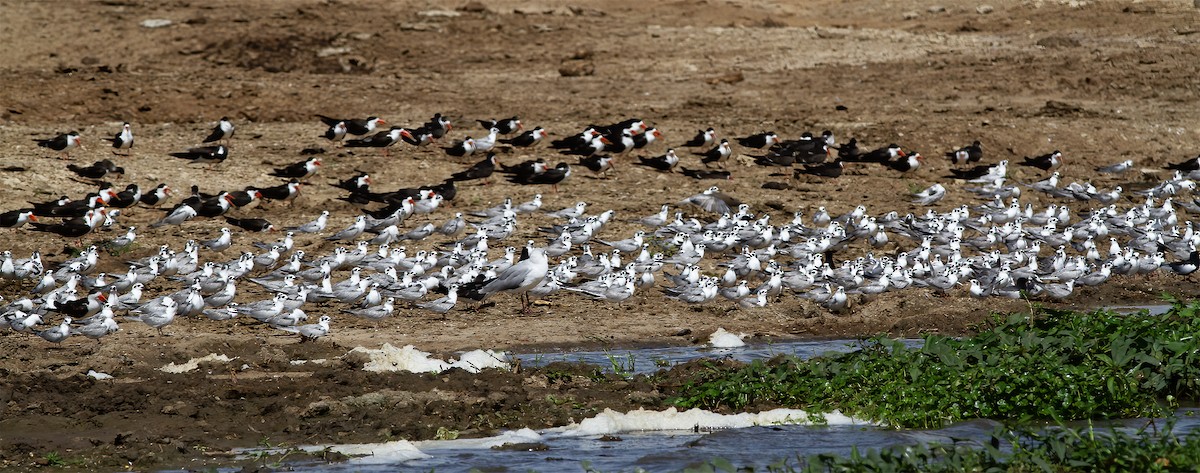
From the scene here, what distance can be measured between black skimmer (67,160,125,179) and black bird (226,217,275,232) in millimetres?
2271

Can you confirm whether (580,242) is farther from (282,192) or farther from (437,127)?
(437,127)

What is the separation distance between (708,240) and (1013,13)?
17.2 m

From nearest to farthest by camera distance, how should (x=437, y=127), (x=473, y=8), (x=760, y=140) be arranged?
1. (x=760, y=140)
2. (x=437, y=127)
3. (x=473, y=8)

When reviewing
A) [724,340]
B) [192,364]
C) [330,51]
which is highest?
[192,364]

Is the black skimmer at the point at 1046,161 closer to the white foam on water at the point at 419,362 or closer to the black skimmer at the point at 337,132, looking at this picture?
the black skimmer at the point at 337,132

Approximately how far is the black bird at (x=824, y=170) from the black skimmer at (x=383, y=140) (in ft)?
19.6

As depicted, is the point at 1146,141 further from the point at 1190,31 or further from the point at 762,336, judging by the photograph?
the point at 762,336

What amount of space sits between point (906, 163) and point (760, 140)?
221 cm

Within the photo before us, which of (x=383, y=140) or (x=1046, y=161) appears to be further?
(x=1046, y=161)

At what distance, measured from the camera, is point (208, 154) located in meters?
22.0

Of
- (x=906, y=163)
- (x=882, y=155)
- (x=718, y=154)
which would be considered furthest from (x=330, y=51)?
(x=906, y=163)

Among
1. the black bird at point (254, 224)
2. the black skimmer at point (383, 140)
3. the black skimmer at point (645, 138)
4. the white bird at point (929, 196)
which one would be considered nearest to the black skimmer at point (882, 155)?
the white bird at point (929, 196)

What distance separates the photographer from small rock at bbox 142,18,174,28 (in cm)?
3064

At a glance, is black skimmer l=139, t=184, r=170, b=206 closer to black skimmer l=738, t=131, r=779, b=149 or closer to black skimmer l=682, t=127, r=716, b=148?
black skimmer l=682, t=127, r=716, b=148
